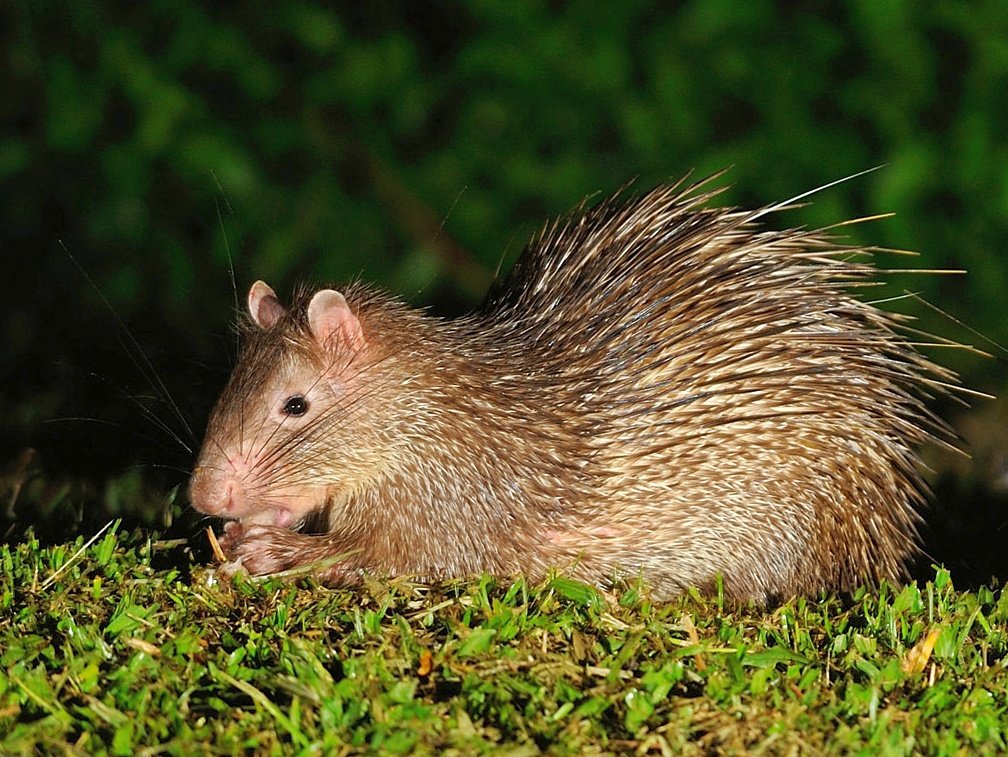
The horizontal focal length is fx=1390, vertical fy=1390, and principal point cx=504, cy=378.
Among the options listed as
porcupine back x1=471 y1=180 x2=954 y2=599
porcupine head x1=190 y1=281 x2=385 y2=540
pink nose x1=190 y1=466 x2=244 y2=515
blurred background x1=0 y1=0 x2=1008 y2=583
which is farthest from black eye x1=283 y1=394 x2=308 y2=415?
blurred background x1=0 y1=0 x2=1008 y2=583

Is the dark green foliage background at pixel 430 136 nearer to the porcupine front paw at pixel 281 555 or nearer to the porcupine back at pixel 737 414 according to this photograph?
the porcupine back at pixel 737 414

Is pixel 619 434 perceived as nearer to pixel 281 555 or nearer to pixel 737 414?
pixel 737 414

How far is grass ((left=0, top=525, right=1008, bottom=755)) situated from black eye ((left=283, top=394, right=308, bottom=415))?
0.62 m

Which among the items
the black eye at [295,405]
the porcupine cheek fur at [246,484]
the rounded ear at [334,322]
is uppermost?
the rounded ear at [334,322]

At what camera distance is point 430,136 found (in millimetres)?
8539

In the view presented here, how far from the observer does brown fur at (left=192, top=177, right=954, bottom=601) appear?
15.1ft

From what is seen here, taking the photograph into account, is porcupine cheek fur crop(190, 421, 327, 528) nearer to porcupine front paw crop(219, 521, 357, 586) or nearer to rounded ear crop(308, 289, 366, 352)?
porcupine front paw crop(219, 521, 357, 586)

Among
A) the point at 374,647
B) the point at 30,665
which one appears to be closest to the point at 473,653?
the point at 374,647

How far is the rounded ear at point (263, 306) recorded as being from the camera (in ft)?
16.4

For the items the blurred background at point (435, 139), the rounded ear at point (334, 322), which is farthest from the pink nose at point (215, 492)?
the blurred background at point (435, 139)

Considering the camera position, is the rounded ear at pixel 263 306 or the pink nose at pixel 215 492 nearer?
the pink nose at pixel 215 492

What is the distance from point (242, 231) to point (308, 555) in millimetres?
4110

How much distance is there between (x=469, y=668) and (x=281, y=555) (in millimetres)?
1041

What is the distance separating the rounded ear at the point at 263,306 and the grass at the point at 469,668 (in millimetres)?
1000
